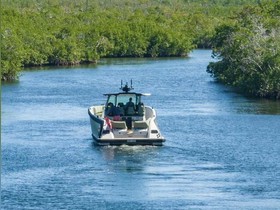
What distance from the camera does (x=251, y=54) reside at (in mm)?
55469

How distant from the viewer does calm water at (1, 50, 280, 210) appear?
93.8 feet

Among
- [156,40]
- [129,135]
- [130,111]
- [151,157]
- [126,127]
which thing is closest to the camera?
[151,157]

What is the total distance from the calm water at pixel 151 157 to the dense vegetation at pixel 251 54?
126 centimetres

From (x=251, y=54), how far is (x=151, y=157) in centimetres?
2231

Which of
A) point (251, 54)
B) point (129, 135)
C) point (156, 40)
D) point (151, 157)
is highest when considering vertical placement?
point (251, 54)

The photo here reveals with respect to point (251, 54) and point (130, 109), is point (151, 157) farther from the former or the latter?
point (251, 54)

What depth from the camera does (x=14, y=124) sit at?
42.3m

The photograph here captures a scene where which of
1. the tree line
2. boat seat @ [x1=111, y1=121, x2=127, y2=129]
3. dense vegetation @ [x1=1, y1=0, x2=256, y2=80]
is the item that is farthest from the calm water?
dense vegetation @ [x1=1, y1=0, x2=256, y2=80]

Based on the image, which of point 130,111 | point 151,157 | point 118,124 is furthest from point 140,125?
point 151,157

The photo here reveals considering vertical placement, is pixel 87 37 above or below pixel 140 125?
below

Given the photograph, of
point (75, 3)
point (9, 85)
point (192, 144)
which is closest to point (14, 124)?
point (192, 144)

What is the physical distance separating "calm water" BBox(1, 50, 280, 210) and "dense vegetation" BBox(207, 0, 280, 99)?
4.15 feet

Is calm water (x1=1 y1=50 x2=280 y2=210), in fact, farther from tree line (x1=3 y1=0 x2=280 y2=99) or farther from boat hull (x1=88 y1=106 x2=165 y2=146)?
tree line (x1=3 y1=0 x2=280 y2=99)

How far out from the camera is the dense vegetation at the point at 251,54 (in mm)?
52812
